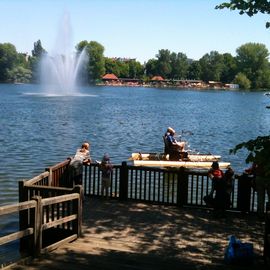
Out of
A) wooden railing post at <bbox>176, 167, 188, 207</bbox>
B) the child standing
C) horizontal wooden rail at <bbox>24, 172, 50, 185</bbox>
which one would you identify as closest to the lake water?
the child standing

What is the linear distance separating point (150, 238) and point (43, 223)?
8.41 feet

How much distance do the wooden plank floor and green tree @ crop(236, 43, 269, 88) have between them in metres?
180

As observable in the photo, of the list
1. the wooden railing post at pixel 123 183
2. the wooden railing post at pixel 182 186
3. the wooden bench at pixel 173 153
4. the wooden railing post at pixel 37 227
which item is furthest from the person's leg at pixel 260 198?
the wooden bench at pixel 173 153

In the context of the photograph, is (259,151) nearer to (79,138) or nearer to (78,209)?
(78,209)

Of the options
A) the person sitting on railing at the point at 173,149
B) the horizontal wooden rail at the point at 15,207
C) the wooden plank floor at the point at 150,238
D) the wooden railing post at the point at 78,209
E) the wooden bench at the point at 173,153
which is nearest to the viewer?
the horizontal wooden rail at the point at 15,207

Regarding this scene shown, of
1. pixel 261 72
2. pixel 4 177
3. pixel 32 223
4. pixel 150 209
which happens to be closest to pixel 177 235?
pixel 150 209

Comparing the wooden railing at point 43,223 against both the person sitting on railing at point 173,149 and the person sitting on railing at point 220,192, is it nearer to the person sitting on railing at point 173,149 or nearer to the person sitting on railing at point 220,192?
the person sitting on railing at point 220,192

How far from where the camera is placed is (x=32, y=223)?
9.00m

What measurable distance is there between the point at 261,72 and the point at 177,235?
189 metres

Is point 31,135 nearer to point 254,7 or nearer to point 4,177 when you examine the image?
point 4,177

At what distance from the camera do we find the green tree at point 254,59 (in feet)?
608

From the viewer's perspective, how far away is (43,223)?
9469 millimetres

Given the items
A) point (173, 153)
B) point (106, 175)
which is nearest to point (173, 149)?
point (173, 153)

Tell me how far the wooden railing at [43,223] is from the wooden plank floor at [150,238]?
29cm
